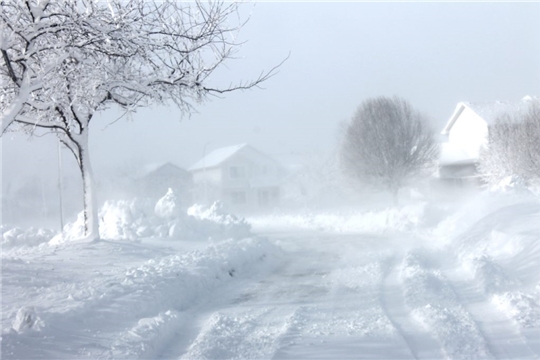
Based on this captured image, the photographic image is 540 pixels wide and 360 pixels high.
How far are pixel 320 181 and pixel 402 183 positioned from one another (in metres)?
27.3

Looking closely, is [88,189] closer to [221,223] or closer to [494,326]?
[221,223]

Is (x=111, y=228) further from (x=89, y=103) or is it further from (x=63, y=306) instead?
(x=63, y=306)

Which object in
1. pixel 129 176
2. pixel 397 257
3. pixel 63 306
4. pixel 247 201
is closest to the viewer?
pixel 63 306

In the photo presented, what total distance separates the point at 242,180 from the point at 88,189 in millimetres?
42578

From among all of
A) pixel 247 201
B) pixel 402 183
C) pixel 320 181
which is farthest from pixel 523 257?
pixel 320 181

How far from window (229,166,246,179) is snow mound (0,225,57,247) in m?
34.8

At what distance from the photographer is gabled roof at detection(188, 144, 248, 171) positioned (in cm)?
5709

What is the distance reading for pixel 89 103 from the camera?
1235cm

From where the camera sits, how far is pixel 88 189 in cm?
1513

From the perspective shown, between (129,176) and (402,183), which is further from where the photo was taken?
(129,176)

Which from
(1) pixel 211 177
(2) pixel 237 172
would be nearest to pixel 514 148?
(2) pixel 237 172

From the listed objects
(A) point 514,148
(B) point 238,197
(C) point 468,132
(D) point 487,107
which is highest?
(D) point 487,107

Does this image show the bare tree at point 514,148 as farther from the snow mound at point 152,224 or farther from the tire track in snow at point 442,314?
the tire track in snow at point 442,314

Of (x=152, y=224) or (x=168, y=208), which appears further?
(x=168, y=208)
